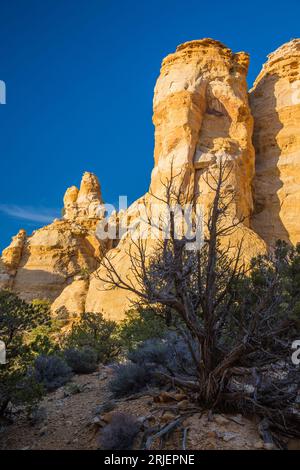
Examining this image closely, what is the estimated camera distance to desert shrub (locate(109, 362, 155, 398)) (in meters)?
6.33

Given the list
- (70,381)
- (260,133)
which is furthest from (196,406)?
(260,133)

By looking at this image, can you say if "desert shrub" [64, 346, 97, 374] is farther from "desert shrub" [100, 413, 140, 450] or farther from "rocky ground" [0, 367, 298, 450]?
"desert shrub" [100, 413, 140, 450]

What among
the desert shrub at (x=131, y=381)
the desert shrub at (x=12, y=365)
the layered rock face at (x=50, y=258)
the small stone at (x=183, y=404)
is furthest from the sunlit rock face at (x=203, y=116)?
the small stone at (x=183, y=404)

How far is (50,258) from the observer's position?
1383 inches

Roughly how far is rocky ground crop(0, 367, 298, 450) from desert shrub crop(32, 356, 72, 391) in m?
0.98

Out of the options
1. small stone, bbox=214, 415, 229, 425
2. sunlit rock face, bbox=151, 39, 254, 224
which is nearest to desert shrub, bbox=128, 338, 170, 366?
small stone, bbox=214, 415, 229, 425

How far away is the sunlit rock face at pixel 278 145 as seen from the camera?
88.3 feet

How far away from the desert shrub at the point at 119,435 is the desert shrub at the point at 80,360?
4836 millimetres

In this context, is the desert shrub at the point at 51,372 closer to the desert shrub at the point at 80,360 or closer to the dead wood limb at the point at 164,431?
the desert shrub at the point at 80,360

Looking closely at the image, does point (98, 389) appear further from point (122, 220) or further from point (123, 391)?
point (122, 220)

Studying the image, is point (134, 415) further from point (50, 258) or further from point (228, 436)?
point (50, 258)

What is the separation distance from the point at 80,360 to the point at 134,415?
4.29 meters

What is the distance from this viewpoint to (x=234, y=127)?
27672mm
